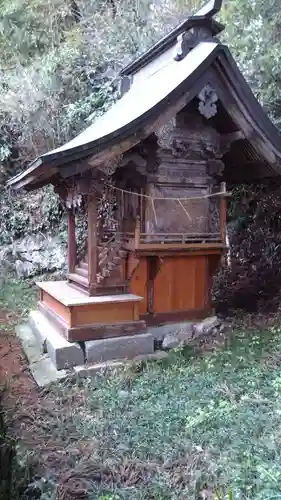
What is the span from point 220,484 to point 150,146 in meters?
4.08

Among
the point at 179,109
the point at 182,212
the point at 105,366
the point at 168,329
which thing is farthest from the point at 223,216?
the point at 105,366

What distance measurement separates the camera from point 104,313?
521 cm

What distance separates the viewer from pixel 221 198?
227 inches

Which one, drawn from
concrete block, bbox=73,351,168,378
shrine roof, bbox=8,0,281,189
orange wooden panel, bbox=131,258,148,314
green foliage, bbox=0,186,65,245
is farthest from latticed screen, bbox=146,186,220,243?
green foliage, bbox=0,186,65,245

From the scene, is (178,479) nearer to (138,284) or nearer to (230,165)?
(138,284)

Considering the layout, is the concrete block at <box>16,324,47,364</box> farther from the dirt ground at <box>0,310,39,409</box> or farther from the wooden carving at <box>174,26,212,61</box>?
the wooden carving at <box>174,26,212,61</box>

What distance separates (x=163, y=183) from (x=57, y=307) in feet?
7.63

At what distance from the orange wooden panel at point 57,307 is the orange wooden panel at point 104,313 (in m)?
0.12

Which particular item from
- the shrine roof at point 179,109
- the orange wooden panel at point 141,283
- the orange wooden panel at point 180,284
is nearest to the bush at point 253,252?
the orange wooden panel at point 180,284

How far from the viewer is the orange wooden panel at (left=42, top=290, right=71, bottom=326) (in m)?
5.18

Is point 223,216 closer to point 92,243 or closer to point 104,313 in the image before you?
point 92,243

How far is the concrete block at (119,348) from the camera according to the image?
5020 mm

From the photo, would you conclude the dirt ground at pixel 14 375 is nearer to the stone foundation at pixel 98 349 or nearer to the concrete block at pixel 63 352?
the stone foundation at pixel 98 349

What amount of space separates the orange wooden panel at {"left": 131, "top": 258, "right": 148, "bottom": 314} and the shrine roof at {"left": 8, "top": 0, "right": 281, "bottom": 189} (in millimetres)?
1659
